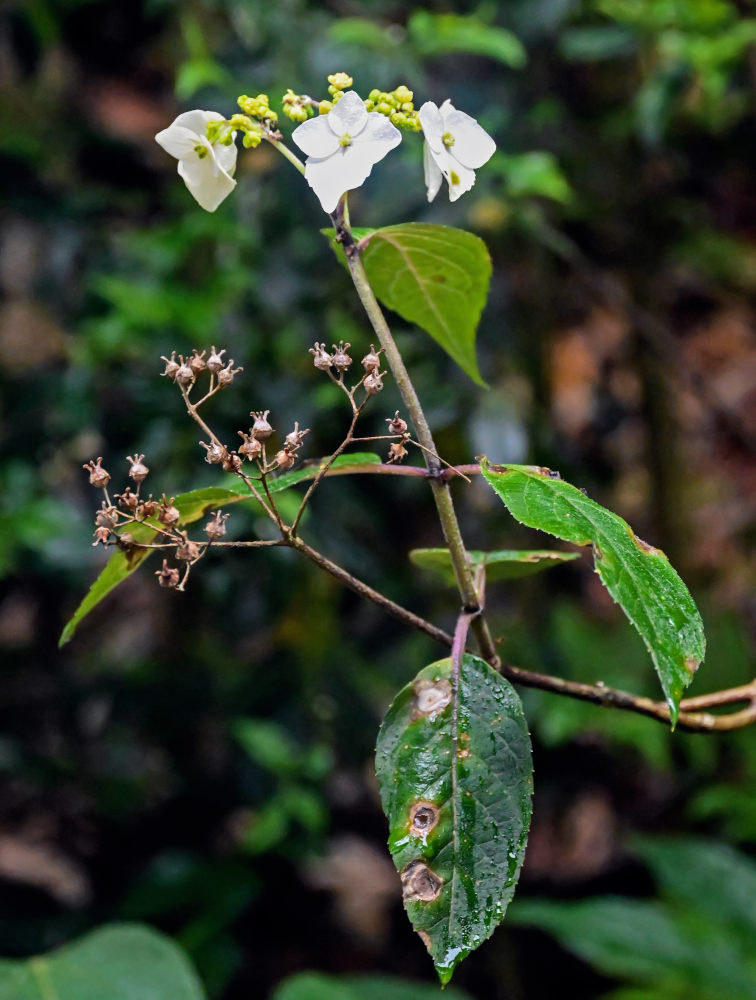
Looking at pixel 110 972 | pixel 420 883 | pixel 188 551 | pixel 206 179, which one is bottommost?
pixel 110 972

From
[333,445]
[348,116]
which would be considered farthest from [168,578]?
[333,445]

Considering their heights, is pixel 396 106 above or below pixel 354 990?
above

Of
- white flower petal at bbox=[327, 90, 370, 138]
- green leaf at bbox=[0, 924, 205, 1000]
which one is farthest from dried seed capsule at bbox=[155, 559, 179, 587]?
green leaf at bbox=[0, 924, 205, 1000]

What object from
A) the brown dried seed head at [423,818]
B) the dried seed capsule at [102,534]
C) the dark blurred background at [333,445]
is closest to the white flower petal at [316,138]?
the dried seed capsule at [102,534]

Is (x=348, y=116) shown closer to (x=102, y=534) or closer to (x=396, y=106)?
(x=396, y=106)

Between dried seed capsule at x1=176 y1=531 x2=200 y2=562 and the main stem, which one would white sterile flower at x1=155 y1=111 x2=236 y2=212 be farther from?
dried seed capsule at x1=176 y1=531 x2=200 y2=562

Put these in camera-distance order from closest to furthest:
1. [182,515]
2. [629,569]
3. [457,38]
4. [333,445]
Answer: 1. [629,569]
2. [182,515]
3. [457,38]
4. [333,445]
